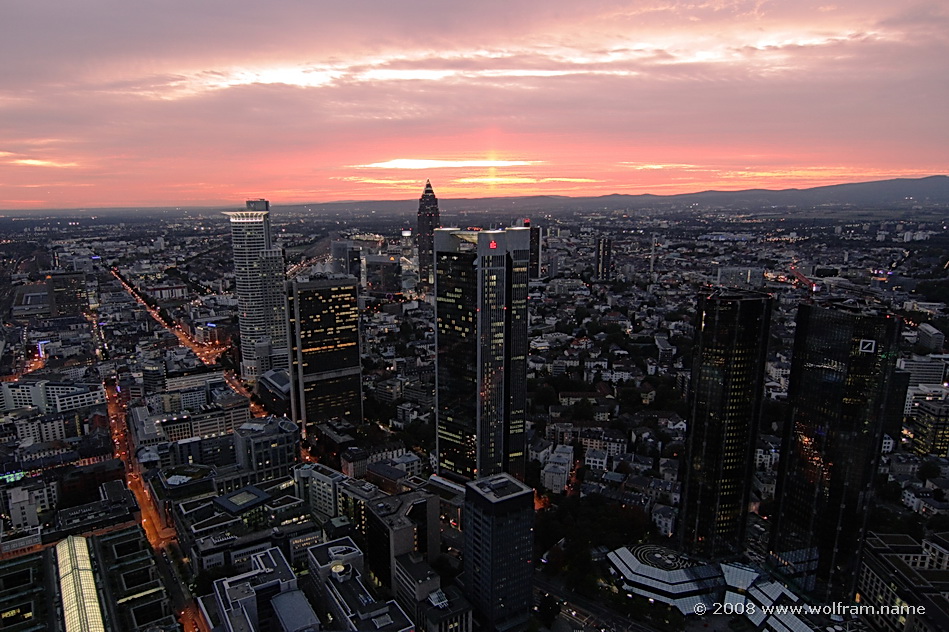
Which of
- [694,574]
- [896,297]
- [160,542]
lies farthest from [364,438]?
[896,297]

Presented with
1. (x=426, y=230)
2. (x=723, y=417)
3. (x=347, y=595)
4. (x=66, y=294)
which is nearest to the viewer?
(x=347, y=595)

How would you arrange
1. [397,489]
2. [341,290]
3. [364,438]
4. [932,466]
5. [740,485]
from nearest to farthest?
[740,485] → [397,489] → [932,466] → [364,438] → [341,290]

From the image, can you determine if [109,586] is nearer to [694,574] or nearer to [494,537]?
[494,537]

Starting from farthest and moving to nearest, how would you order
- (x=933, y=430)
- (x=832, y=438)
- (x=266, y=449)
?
(x=933, y=430) < (x=266, y=449) < (x=832, y=438)

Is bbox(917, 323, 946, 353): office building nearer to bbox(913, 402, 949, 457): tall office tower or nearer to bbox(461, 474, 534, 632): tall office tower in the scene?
bbox(913, 402, 949, 457): tall office tower

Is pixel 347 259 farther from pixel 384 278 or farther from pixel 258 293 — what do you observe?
pixel 258 293

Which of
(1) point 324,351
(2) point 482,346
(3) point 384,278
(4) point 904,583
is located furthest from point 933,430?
(3) point 384,278

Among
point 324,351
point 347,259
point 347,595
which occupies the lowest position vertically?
point 347,595
